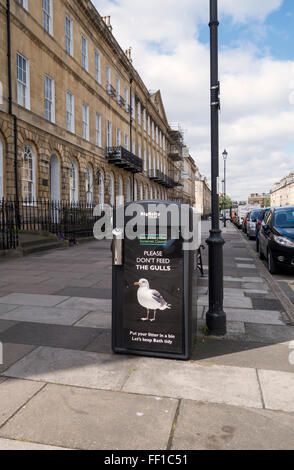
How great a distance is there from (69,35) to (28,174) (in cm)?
995

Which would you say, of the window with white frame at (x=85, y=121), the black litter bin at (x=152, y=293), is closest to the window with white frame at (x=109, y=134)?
the window with white frame at (x=85, y=121)

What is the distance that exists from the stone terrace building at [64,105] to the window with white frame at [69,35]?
0.05 metres

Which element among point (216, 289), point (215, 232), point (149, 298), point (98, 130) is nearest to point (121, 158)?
point (98, 130)

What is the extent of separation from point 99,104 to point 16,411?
85.8ft

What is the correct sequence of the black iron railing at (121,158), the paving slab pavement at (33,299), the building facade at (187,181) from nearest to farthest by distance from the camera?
the paving slab pavement at (33,299), the black iron railing at (121,158), the building facade at (187,181)

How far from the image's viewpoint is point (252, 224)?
64.7 feet

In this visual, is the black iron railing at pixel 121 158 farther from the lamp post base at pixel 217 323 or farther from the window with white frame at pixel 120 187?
the lamp post base at pixel 217 323

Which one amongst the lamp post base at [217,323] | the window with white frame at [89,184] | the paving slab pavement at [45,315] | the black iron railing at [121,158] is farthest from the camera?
the black iron railing at [121,158]

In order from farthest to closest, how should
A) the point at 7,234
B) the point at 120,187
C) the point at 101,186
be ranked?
the point at 120,187 < the point at 101,186 < the point at 7,234

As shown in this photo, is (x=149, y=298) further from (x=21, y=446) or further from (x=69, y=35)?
(x=69, y=35)

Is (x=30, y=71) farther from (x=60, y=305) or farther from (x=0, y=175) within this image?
(x=60, y=305)

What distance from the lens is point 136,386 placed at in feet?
9.92

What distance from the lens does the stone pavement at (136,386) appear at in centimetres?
235
